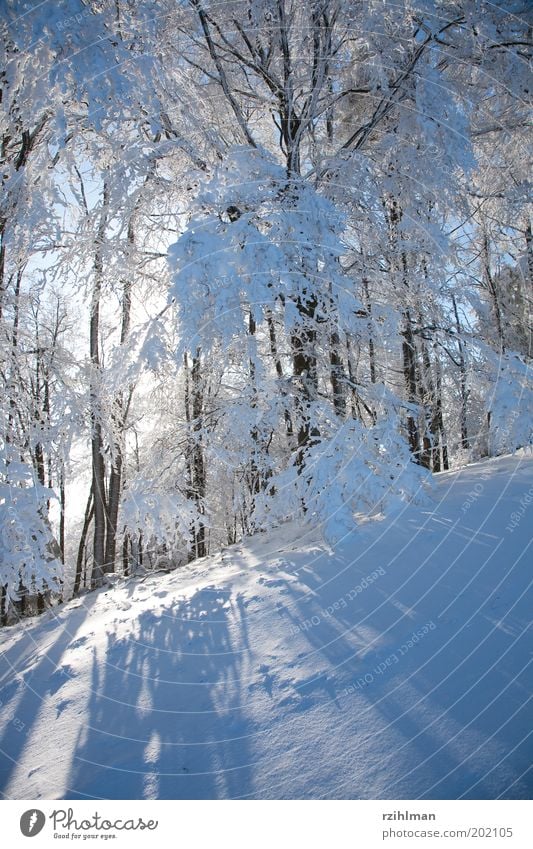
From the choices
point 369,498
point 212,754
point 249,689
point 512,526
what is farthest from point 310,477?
point 212,754

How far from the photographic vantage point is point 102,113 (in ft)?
17.5

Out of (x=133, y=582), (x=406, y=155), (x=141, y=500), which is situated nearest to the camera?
(x=141, y=500)

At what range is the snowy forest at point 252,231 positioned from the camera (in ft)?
17.1

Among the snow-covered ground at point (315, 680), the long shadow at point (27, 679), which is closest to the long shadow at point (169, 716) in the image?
the snow-covered ground at point (315, 680)

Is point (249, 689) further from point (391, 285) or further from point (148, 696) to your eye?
point (391, 285)

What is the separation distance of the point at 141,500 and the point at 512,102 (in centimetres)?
800

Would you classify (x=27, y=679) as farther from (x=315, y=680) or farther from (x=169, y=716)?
(x=315, y=680)

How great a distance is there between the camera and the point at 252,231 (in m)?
5.31

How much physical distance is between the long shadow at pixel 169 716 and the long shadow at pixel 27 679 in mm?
416

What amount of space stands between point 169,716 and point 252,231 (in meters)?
4.86

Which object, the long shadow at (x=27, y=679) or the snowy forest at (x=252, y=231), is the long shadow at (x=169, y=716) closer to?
the long shadow at (x=27, y=679)

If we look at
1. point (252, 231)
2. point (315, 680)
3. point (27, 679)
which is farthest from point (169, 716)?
point (252, 231)

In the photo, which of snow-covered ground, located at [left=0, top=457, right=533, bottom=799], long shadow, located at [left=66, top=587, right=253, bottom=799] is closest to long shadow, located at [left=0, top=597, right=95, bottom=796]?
snow-covered ground, located at [left=0, top=457, right=533, bottom=799]

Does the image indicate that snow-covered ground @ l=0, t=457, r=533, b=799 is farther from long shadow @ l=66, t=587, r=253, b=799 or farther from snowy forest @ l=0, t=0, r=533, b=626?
snowy forest @ l=0, t=0, r=533, b=626
